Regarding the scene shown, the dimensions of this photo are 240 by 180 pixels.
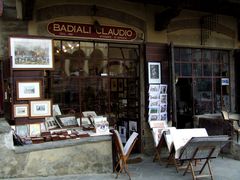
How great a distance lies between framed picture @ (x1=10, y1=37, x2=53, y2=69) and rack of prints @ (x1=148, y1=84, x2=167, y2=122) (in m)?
3.28

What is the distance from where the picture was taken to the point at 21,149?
20.6 ft

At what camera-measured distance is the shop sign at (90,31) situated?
853 centimetres

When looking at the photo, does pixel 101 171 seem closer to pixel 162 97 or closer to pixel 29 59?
pixel 29 59

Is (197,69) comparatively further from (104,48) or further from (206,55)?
(104,48)

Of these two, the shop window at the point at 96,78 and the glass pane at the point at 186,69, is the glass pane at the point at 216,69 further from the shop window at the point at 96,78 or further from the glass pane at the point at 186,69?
the shop window at the point at 96,78

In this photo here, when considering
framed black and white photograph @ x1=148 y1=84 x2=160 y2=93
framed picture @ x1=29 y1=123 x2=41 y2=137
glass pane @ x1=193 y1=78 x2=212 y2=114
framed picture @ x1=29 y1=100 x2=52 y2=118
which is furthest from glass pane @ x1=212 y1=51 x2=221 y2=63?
framed picture @ x1=29 y1=123 x2=41 y2=137

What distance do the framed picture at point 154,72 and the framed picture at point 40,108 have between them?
3392mm

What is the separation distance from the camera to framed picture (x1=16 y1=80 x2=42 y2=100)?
714 centimetres

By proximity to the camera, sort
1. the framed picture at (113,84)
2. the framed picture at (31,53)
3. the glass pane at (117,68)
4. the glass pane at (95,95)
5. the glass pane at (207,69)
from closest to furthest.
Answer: the framed picture at (31,53) < the glass pane at (95,95) < the glass pane at (117,68) < the framed picture at (113,84) < the glass pane at (207,69)

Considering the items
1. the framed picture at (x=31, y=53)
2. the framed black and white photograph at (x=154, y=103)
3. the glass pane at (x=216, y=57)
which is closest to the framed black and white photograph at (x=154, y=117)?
the framed black and white photograph at (x=154, y=103)

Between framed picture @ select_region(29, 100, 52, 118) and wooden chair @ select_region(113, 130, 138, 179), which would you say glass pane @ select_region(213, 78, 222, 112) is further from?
framed picture @ select_region(29, 100, 52, 118)

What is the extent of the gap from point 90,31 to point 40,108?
104 inches

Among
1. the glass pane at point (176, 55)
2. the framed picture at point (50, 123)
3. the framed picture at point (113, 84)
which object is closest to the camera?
the framed picture at point (50, 123)

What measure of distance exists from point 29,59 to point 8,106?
1.07 metres
